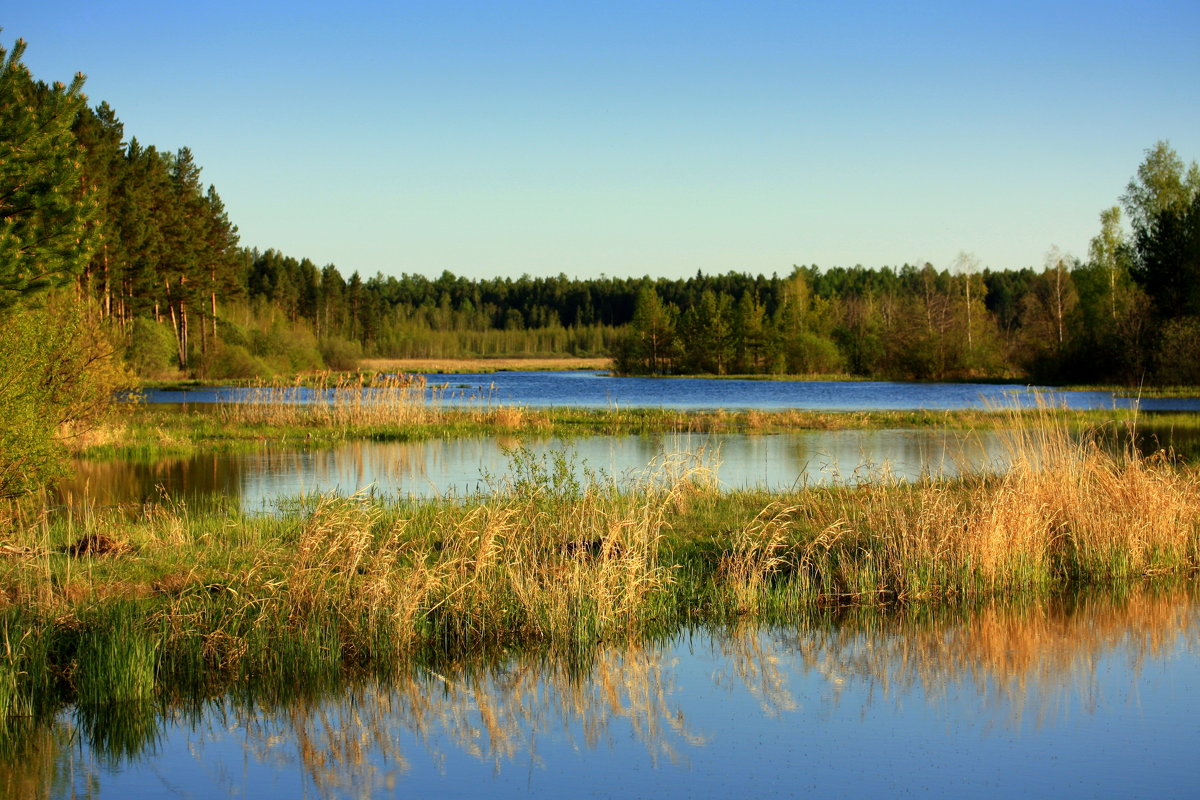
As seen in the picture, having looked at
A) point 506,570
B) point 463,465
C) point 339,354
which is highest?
point 339,354

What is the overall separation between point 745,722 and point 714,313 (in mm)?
81317

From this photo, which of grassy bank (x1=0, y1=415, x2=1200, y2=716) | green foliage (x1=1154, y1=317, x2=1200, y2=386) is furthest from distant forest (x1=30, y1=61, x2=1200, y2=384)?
grassy bank (x1=0, y1=415, x2=1200, y2=716)

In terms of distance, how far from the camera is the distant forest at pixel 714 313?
4956cm

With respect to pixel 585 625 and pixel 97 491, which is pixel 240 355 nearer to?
pixel 97 491

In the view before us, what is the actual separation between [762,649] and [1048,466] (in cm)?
573

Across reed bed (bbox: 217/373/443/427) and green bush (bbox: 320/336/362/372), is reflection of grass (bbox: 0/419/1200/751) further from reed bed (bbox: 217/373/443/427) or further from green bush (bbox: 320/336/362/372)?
green bush (bbox: 320/336/362/372)

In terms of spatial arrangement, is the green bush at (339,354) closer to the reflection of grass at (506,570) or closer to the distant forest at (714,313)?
the distant forest at (714,313)

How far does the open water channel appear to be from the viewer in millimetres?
6961

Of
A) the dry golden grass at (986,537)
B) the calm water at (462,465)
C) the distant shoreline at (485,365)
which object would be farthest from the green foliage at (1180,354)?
the distant shoreline at (485,365)

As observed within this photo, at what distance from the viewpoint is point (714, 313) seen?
8844cm

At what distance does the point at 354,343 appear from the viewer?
290 feet

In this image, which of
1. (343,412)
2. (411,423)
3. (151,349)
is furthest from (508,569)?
(151,349)

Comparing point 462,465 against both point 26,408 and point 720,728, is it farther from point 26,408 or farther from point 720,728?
point 720,728

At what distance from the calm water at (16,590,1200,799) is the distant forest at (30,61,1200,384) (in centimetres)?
1294
